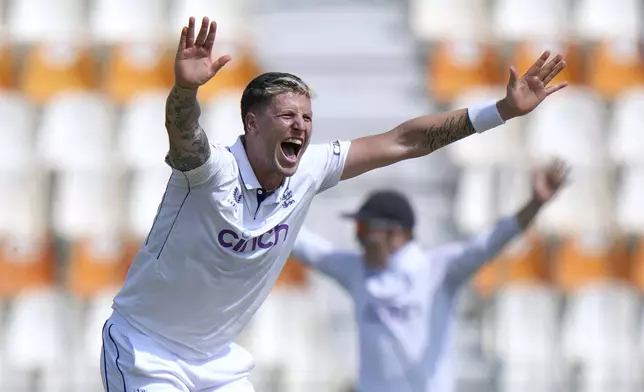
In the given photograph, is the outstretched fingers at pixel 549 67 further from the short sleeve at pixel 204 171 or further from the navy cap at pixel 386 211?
the navy cap at pixel 386 211

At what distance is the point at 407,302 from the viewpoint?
5898 mm

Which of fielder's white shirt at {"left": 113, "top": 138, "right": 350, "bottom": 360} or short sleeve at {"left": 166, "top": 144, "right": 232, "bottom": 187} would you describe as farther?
fielder's white shirt at {"left": 113, "top": 138, "right": 350, "bottom": 360}

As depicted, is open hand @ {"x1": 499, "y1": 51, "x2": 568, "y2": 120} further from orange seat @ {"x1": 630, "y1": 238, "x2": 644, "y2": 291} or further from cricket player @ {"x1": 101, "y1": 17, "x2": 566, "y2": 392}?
orange seat @ {"x1": 630, "y1": 238, "x2": 644, "y2": 291}

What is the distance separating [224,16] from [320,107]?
1.02 meters

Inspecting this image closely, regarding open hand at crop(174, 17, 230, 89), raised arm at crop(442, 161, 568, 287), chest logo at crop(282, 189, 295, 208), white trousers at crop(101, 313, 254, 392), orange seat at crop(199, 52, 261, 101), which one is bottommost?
white trousers at crop(101, 313, 254, 392)

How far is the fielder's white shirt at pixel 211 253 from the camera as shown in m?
3.61

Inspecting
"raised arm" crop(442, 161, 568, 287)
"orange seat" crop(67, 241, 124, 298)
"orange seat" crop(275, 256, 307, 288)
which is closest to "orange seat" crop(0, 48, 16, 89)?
"orange seat" crop(67, 241, 124, 298)

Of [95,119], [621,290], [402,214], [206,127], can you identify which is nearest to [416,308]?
[402,214]

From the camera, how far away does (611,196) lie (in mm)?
8391

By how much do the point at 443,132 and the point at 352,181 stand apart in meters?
4.79

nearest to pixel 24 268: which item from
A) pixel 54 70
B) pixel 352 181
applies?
pixel 54 70

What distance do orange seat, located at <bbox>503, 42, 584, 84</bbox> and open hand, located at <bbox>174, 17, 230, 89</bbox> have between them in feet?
17.5

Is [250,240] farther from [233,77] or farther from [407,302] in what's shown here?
[233,77]

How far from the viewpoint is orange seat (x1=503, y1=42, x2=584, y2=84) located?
8.45 m
